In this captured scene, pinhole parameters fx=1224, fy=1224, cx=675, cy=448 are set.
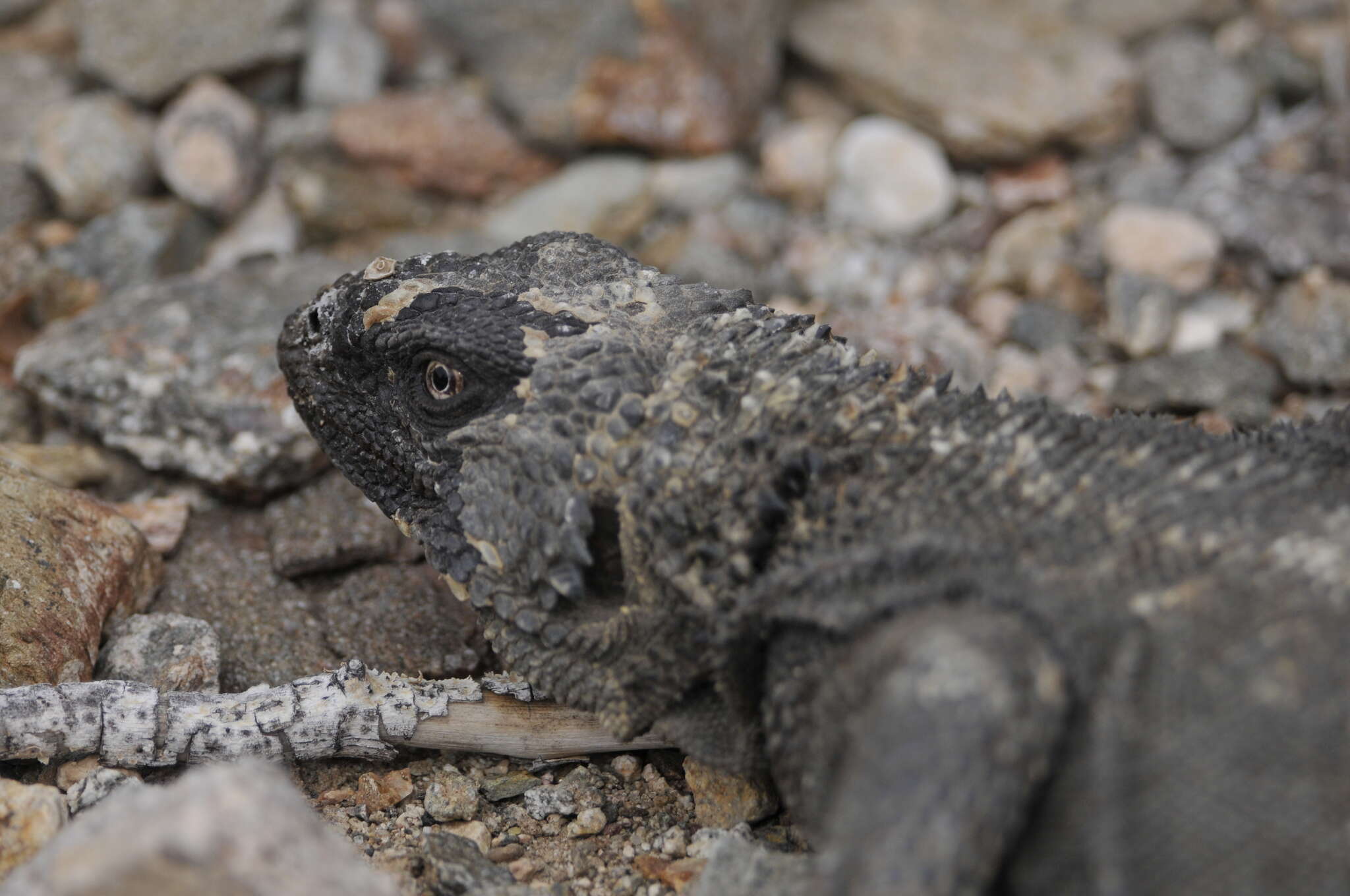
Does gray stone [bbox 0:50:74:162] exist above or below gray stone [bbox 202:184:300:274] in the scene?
above

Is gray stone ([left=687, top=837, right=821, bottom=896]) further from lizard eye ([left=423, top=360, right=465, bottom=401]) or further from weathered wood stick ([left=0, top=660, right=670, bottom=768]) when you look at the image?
lizard eye ([left=423, top=360, right=465, bottom=401])

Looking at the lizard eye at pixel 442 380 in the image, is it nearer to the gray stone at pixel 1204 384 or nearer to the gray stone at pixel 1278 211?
the gray stone at pixel 1204 384

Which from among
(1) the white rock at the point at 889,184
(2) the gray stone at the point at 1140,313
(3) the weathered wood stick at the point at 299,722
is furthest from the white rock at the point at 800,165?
(3) the weathered wood stick at the point at 299,722

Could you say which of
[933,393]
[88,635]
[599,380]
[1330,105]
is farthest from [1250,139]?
[88,635]

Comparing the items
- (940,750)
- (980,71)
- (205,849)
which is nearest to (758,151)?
(980,71)

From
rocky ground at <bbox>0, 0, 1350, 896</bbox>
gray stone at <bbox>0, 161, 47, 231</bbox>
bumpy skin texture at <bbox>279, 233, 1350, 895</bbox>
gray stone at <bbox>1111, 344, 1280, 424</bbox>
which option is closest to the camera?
bumpy skin texture at <bbox>279, 233, 1350, 895</bbox>

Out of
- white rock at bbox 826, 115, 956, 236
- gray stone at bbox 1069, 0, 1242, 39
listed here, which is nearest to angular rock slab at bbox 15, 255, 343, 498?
white rock at bbox 826, 115, 956, 236
